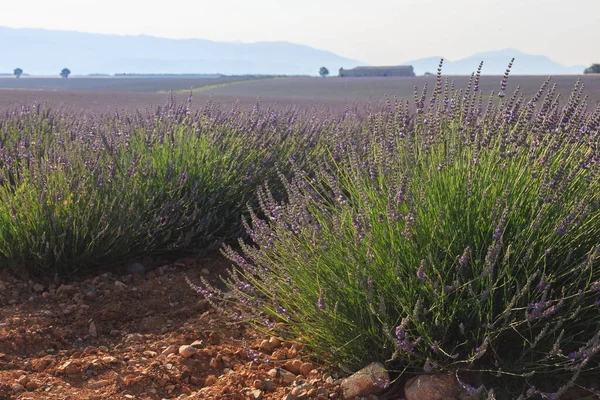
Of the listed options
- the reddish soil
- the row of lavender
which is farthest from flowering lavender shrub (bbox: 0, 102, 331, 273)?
the reddish soil

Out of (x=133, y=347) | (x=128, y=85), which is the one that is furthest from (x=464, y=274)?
(x=128, y=85)

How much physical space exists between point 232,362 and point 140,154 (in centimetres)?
196

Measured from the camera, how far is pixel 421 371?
225 centimetres

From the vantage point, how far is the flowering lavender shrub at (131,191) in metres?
3.56

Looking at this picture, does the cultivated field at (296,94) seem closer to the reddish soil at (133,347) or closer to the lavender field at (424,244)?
the lavender field at (424,244)

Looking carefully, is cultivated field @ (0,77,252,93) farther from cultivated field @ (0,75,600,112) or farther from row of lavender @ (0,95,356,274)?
row of lavender @ (0,95,356,274)

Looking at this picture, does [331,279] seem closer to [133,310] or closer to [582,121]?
[133,310]

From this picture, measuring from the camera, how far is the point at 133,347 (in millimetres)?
2762

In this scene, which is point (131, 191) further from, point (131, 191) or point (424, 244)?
point (424, 244)

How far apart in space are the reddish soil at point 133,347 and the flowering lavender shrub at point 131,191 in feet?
0.71

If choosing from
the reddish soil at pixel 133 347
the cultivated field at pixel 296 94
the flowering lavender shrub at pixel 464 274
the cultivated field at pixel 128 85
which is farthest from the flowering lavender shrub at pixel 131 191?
the cultivated field at pixel 128 85

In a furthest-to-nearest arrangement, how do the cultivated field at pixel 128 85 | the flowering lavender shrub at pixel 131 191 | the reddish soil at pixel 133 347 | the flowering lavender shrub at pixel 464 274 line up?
the cultivated field at pixel 128 85 → the flowering lavender shrub at pixel 131 191 → the reddish soil at pixel 133 347 → the flowering lavender shrub at pixel 464 274

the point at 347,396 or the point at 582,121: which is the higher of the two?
the point at 582,121

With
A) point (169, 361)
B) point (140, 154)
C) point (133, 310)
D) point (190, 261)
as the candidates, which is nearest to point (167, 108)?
point (140, 154)
